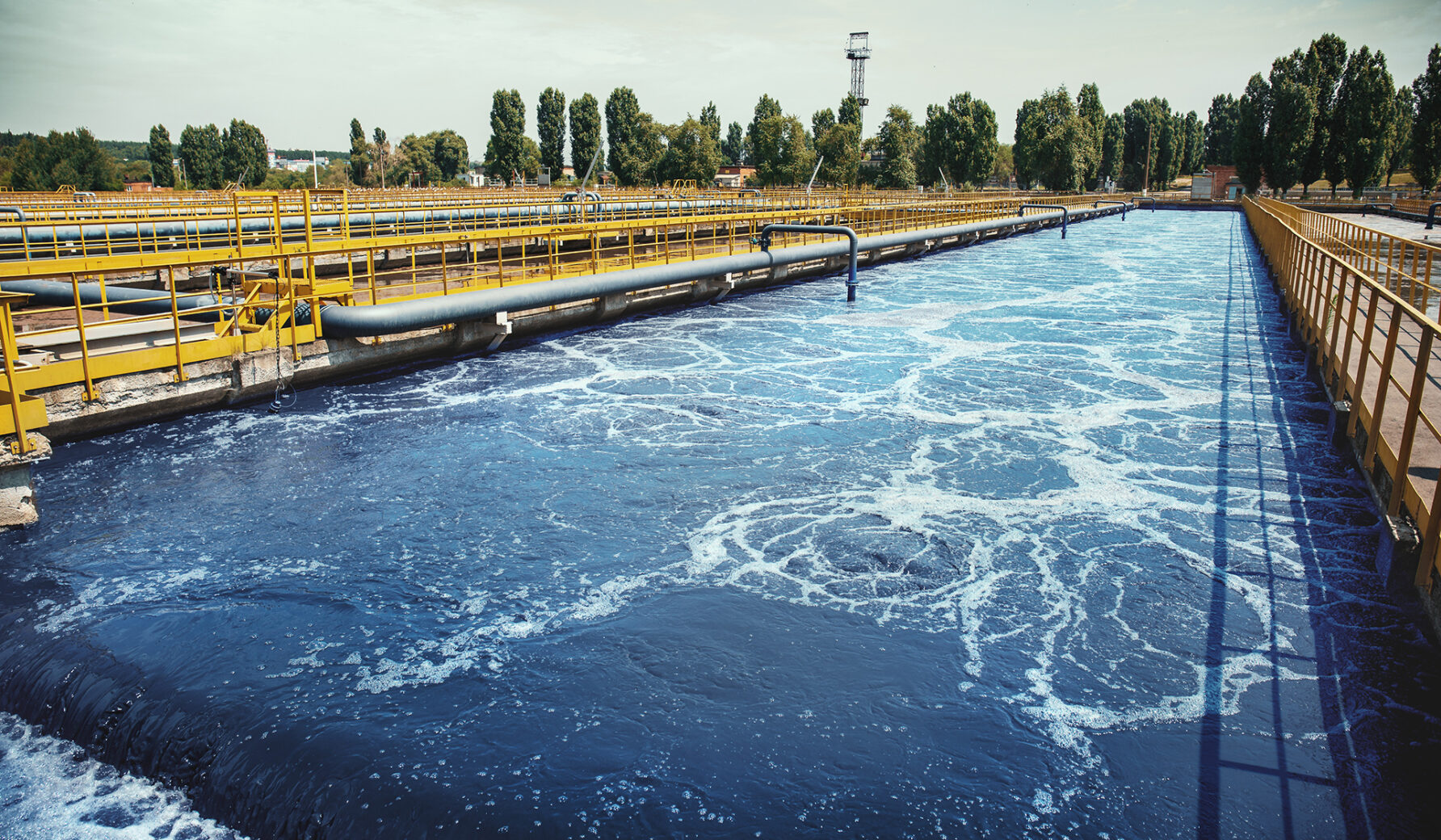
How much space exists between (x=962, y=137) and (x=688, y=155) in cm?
2386

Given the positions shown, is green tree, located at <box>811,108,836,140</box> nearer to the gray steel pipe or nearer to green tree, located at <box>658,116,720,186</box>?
green tree, located at <box>658,116,720,186</box>

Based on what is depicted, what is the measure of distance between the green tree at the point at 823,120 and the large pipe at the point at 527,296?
64.0 meters

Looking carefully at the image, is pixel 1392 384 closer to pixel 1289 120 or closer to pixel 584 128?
pixel 1289 120

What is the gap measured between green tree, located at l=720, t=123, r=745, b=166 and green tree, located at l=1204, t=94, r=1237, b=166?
79.7m

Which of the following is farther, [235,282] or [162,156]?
[162,156]

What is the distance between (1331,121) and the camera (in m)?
67.1

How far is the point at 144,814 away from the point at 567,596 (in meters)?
2.79

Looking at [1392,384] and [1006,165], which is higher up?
[1006,165]

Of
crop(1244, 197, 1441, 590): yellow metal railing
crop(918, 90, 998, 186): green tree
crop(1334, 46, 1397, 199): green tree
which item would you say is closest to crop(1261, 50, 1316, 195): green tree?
crop(1334, 46, 1397, 199): green tree

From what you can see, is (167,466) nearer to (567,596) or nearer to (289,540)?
(289,540)

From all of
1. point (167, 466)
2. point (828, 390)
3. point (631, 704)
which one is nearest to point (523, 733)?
point (631, 704)

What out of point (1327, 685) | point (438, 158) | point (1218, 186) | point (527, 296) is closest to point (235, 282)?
point (527, 296)

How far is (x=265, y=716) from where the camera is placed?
17.4 feet

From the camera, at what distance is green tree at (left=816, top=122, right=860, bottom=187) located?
8144cm
